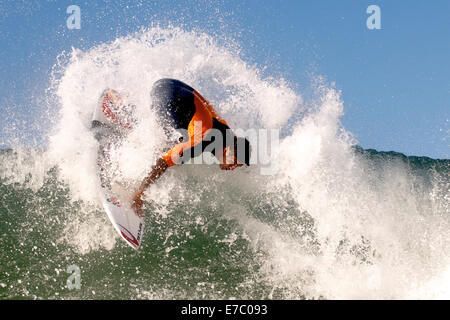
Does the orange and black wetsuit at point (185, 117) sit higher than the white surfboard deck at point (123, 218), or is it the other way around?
the orange and black wetsuit at point (185, 117)

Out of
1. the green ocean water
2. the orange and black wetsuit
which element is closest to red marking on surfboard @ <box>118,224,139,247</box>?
the green ocean water

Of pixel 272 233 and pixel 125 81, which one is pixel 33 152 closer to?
pixel 125 81

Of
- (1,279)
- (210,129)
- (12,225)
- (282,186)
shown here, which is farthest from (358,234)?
(12,225)

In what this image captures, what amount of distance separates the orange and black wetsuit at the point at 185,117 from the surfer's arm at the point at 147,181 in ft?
0.45

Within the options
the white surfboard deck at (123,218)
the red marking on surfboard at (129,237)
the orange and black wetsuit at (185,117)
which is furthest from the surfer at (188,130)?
the red marking on surfboard at (129,237)

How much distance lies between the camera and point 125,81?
5.57 m

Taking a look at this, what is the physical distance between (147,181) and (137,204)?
0.31 m

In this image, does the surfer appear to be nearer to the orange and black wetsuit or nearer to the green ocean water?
the orange and black wetsuit

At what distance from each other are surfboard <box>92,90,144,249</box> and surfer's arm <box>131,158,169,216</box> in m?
0.08

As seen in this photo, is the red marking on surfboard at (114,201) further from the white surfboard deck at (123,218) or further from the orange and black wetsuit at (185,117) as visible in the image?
the orange and black wetsuit at (185,117)

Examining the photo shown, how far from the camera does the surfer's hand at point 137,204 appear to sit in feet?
13.4

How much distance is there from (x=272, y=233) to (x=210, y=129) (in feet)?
4.74

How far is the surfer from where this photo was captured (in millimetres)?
3959

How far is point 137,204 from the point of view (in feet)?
13.6
